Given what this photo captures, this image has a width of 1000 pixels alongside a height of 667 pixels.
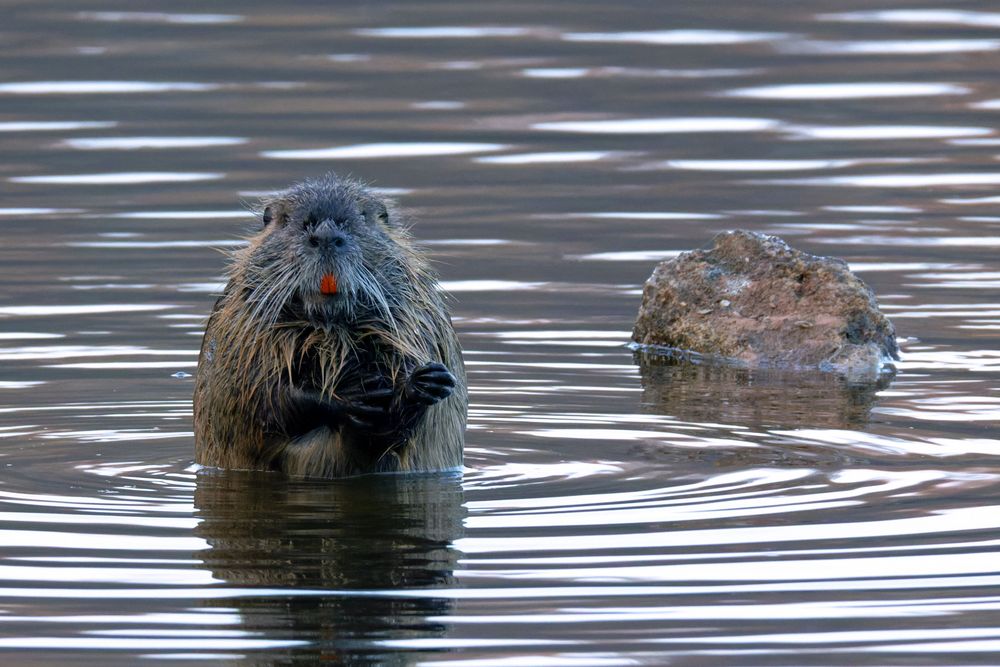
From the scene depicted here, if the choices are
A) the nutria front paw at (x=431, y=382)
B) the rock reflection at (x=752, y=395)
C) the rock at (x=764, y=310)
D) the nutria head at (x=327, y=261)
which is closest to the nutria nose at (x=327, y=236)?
the nutria head at (x=327, y=261)

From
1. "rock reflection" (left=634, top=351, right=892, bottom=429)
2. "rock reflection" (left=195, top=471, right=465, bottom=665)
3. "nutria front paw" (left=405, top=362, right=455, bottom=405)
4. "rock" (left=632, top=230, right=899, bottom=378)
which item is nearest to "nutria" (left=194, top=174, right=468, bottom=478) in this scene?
"nutria front paw" (left=405, top=362, right=455, bottom=405)

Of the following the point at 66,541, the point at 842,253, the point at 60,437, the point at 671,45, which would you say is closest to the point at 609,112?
the point at 671,45

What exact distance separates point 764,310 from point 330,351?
13.4 feet

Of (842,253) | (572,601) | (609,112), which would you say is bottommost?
(572,601)

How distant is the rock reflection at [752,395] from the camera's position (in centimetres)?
938

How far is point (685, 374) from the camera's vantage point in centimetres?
1080

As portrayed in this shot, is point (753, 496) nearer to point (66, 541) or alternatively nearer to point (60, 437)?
point (66, 541)

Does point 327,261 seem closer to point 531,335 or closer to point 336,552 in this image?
point 336,552

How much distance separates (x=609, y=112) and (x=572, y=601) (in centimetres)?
1354

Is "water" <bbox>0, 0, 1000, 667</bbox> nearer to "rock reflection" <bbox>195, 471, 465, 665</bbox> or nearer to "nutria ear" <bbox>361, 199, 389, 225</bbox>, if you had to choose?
"rock reflection" <bbox>195, 471, 465, 665</bbox>

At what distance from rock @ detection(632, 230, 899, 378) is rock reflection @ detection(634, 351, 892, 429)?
180 millimetres

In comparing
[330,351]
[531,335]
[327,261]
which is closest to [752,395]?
[531,335]

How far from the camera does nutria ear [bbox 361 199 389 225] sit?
7.90 meters

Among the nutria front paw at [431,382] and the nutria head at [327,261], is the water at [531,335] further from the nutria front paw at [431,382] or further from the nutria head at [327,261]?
the nutria head at [327,261]
